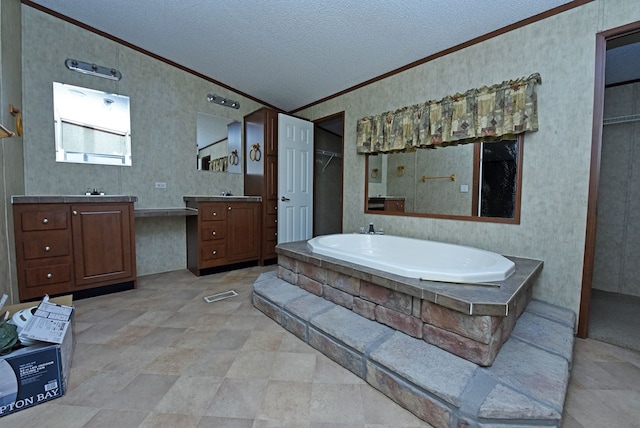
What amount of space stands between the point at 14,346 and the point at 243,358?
3.42 feet

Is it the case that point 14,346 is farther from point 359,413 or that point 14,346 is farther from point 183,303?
point 359,413

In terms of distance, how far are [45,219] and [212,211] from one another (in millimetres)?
1381

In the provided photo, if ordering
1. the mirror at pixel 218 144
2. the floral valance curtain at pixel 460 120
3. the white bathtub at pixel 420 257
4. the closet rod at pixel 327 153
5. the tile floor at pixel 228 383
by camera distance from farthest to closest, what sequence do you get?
the closet rod at pixel 327 153 → the mirror at pixel 218 144 → the floral valance curtain at pixel 460 120 → the white bathtub at pixel 420 257 → the tile floor at pixel 228 383

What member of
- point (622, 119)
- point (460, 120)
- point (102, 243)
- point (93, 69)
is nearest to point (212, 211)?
point (102, 243)

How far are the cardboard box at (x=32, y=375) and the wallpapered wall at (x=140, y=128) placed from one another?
2.05 meters

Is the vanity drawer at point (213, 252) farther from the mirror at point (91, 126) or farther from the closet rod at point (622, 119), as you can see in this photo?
the closet rod at point (622, 119)

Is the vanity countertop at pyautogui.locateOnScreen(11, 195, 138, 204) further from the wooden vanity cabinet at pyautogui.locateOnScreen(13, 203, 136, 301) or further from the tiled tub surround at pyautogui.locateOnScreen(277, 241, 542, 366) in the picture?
the tiled tub surround at pyautogui.locateOnScreen(277, 241, 542, 366)

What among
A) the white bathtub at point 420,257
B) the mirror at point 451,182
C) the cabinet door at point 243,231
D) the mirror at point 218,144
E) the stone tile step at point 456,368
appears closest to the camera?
the stone tile step at point 456,368

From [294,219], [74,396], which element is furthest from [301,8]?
[74,396]

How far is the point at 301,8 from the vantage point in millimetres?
2170

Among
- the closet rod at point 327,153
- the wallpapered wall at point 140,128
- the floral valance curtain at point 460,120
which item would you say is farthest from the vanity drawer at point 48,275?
the closet rod at point 327,153

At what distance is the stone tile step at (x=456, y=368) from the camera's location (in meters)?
1.01

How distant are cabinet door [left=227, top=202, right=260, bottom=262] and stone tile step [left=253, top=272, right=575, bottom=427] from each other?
1781 mm

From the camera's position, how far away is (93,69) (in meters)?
2.73
